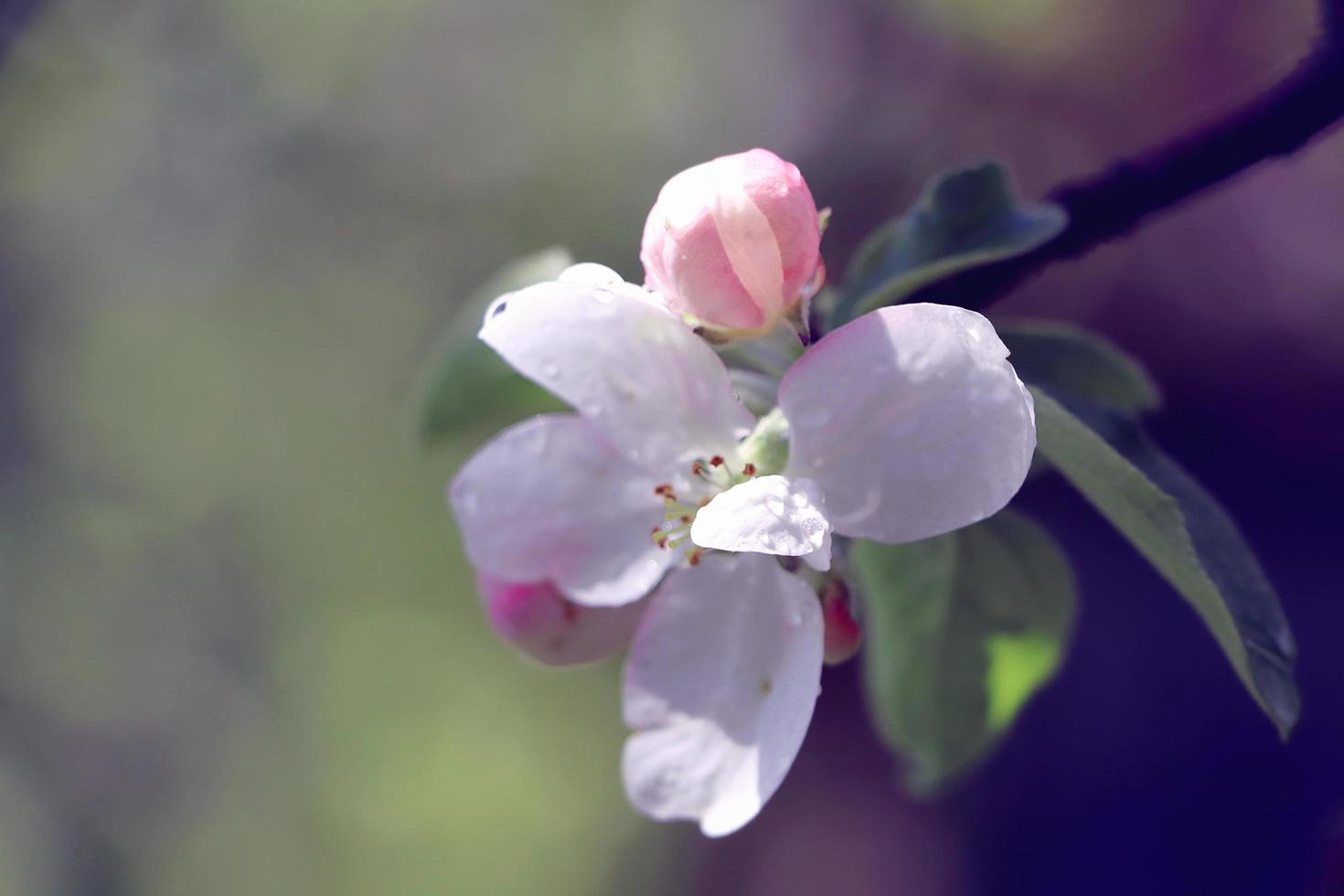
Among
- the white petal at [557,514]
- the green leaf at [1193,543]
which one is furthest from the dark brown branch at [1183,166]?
the white petal at [557,514]

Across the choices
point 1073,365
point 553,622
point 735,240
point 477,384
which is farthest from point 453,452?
point 735,240

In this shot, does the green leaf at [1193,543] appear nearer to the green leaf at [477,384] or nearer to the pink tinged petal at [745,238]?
the pink tinged petal at [745,238]

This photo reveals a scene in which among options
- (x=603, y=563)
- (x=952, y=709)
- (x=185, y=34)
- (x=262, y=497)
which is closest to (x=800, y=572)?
(x=603, y=563)

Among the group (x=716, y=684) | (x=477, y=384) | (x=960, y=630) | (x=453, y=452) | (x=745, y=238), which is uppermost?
(x=745, y=238)

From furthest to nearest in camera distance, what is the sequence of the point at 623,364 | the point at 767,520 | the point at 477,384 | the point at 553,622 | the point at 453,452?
the point at 453,452 → the point at 477,384 → the point at 553,622 → the point at 623,364 → the point at 767,520

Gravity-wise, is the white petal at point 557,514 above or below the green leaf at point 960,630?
above

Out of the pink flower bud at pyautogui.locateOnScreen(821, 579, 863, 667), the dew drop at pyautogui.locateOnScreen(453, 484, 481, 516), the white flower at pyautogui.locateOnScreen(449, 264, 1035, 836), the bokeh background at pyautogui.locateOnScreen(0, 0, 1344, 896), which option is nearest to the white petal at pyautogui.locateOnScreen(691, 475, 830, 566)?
the white flower at pyautogui.locateOnScreen(449, 264, 1035, 836)

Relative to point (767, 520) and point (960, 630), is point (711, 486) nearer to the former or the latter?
point (767, 520)
